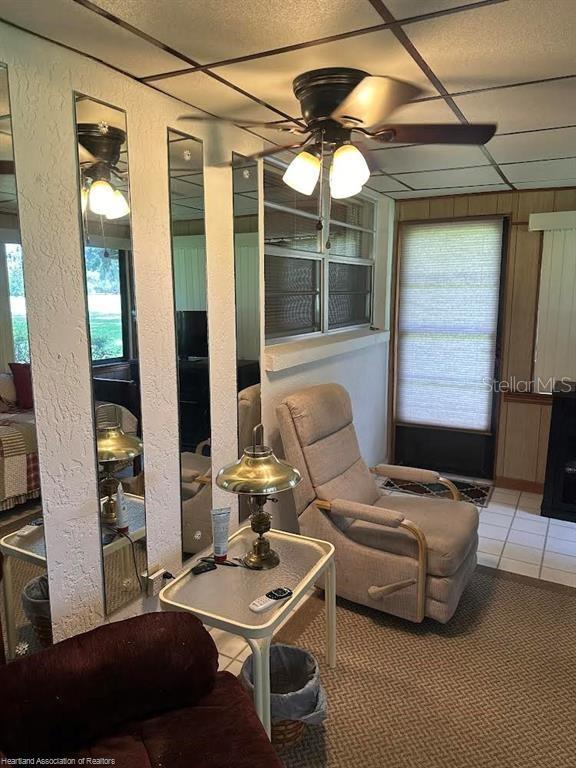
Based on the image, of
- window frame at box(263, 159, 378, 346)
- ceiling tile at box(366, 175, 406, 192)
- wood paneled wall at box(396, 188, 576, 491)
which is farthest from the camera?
wood paneled wall at box(396, 188, 576, 491)

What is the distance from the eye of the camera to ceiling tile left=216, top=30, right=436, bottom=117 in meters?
1.54

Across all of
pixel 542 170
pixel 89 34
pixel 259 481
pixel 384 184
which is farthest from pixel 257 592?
pixel 542 170

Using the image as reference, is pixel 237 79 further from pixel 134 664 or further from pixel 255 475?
pixel 134 664

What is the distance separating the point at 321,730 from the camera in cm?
193

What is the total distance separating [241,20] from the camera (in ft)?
4.58

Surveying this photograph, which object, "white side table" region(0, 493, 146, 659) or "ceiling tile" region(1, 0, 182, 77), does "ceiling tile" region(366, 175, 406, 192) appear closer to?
"ceiling tile" region(1, 0, 182, 77)

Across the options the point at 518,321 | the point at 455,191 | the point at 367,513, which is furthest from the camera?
the point at 518,321

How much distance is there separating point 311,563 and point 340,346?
1.75 meters

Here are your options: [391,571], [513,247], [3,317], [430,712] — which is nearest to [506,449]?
[513,247]

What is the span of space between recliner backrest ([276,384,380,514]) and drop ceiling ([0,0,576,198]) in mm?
1201

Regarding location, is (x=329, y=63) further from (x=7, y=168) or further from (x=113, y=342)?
(x=113, y=342)

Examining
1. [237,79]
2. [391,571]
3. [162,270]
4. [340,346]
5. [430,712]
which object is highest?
[237,79]

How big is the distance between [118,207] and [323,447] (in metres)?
1.58

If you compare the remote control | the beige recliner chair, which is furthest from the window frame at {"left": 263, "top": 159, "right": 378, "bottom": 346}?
the remote control
